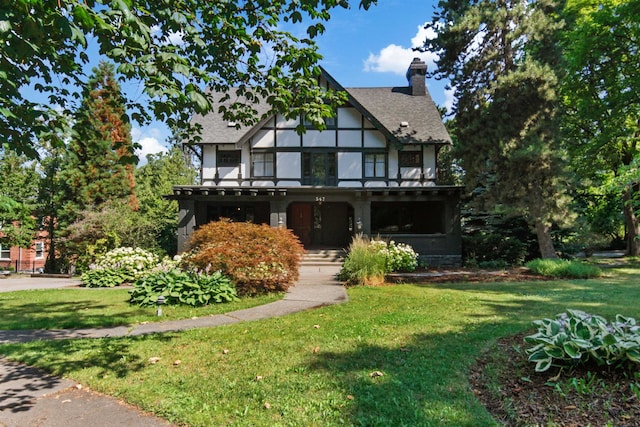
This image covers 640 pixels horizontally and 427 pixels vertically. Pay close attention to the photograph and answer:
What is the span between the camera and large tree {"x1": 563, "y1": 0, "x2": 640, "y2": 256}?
14.9 metres

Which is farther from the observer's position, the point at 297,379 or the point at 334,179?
the point at 334,179

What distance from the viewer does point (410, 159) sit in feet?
63.7

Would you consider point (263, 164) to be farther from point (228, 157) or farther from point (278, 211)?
point (278, 211)

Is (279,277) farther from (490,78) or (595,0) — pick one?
(595,0)

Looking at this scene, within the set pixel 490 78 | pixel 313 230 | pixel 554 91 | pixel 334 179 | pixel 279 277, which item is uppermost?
pixel 490 78

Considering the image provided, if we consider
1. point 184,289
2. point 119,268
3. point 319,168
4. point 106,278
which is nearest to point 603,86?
point 319,168

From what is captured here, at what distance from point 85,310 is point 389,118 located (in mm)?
17360

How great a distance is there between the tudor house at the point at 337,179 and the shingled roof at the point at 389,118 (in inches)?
2.2

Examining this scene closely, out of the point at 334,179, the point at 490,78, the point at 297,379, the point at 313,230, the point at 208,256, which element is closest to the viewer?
the point at 297,379

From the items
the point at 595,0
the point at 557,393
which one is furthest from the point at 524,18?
the point at 557,393

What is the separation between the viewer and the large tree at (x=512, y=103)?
45.5 feet

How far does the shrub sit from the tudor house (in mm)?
6525

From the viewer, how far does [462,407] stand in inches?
117

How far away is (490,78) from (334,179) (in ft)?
27.1
